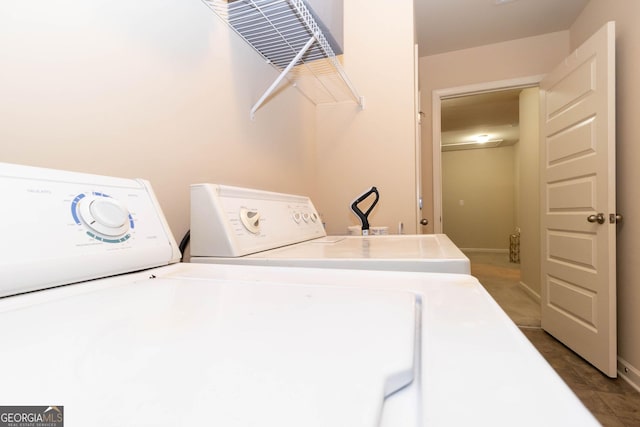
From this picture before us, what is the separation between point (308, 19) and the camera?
42.7 inches

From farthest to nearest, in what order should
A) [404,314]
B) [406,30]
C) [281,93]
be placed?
[406,30]
[281,93]
[404,314]

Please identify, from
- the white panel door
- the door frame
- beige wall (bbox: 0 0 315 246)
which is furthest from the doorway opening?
beige wall (bbox: 0 0 315 246)

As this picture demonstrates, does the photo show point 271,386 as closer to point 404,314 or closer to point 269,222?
point 404,314

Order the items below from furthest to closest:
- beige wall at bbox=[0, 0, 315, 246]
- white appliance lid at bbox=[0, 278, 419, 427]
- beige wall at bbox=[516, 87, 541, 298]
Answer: beige wall at bbox=[516, 87, 541, 298] < beige wall at bbox=[0, 0, 315, 246] < white appliance lid at bbox=[0, 278, 419, 427]

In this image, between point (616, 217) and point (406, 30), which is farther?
point (406, 30)

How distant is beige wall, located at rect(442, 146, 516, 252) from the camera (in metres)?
6.02

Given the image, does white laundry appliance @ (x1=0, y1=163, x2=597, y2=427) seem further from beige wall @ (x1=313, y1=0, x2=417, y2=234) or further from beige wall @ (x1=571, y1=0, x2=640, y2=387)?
beige wall @ (x1=571, y1=0, x2=640, y2=387)

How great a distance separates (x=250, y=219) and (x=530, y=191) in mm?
3255

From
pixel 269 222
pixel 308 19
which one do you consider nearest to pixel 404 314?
pixel 269 222

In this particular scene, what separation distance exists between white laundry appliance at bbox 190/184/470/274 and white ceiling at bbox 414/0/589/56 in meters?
2.00

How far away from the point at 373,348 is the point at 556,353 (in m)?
2.37

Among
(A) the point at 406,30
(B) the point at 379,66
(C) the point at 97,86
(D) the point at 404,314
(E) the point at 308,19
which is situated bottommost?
(D) the point at 404,314

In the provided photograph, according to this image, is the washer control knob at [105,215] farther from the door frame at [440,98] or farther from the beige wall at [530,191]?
the beige wall at [530,191]

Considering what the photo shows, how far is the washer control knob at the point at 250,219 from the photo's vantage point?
2.87ft
